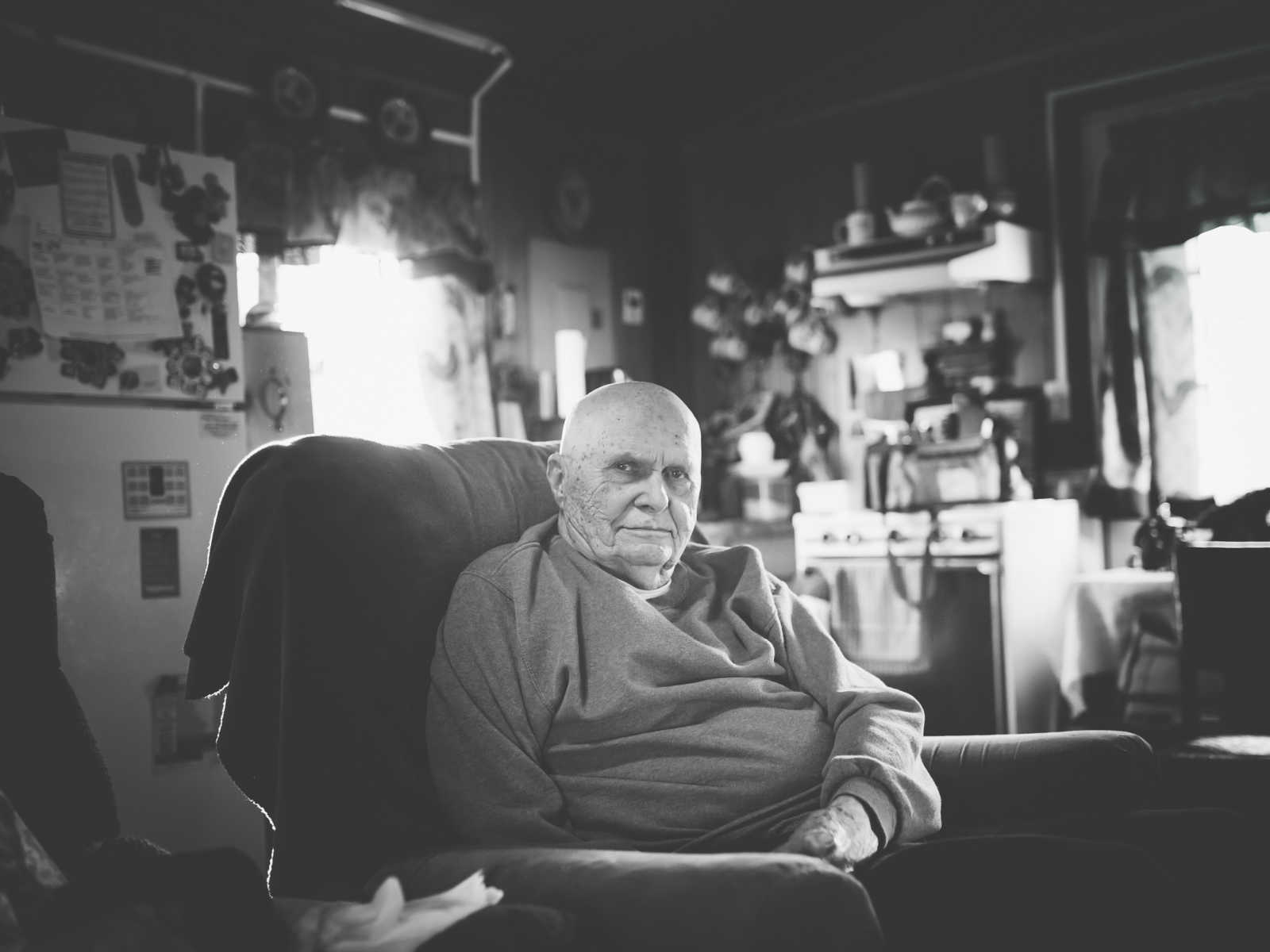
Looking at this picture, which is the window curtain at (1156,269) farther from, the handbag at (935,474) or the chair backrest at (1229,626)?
the chair backrest at (1229,626)

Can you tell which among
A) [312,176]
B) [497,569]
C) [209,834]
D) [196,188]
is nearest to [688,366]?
[312,176]

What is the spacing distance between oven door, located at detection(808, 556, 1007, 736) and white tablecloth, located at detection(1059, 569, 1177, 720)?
0.79ft

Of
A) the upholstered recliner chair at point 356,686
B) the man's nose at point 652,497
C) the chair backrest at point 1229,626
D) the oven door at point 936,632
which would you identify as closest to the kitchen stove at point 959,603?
the oven door at point 936,632

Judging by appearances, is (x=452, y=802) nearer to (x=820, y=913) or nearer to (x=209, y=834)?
(x=820, y=913)

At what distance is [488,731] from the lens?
1.69 meters

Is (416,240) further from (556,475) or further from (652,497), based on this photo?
(652,497)

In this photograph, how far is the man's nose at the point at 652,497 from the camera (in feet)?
6.31

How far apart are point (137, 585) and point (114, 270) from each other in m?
0.88

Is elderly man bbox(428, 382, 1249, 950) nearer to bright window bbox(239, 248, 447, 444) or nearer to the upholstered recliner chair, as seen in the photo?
the upholstered recliner chair

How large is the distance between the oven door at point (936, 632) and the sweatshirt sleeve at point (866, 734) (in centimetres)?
233

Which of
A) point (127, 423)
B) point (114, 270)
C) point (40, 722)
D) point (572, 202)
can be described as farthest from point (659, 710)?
point (572, 202)

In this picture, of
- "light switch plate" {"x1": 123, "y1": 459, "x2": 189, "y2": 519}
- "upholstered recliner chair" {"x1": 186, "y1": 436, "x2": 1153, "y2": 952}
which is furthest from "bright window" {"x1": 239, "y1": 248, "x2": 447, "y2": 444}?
"upholstered recliner chair" {"x1": 186, "y1": 436, "x2": 1153, "y2": 952}

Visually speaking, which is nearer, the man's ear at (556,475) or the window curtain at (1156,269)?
the man's ear at (556,475)

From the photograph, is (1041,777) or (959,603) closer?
(1041,777)
